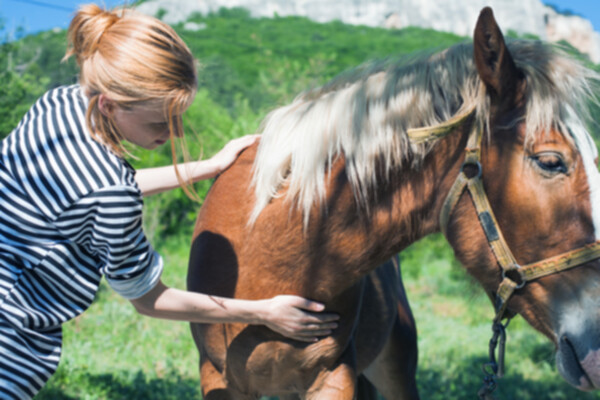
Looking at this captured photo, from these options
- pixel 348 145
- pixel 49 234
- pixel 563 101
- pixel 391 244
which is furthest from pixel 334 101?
pixel 49 234

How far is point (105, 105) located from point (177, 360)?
4.38 meters

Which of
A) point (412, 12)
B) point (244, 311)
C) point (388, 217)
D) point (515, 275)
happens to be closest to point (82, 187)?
point (244, 311)

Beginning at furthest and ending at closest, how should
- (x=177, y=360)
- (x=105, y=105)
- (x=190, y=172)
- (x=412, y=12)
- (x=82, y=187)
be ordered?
(x=412, y=12) < (x=177, y=360) < (x=190, y=172) < (x=105, y=105) < (x=82, y=187)

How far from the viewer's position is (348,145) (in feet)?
6.11

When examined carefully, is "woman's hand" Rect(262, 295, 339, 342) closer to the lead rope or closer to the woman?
the woman

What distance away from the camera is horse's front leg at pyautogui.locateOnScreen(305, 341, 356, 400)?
2.18 metres

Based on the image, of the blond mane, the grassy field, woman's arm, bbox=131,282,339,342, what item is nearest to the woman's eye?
the blond mane

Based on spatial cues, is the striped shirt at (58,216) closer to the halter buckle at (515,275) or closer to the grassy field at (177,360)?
the halter buckle at (515,275)

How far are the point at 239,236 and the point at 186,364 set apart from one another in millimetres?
3770

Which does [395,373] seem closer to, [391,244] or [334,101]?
[391,244]

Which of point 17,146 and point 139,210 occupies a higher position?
point 17,146

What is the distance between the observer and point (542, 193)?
1.64m

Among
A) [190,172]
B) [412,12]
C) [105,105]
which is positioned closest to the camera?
[105,105]

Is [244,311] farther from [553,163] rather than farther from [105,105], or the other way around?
[553,163]
